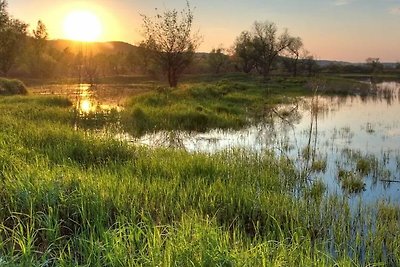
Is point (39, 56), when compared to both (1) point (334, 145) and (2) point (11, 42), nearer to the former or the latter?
(2) point (11, 42)

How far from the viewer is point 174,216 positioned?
22.0 feet

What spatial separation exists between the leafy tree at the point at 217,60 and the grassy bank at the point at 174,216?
86830 mm

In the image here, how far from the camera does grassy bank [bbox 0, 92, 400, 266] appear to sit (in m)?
4.96

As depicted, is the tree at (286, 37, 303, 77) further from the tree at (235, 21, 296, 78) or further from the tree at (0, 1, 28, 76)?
the tree at (0, 1, 28, 76)

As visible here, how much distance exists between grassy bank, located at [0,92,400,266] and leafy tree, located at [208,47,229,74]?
86830 mm

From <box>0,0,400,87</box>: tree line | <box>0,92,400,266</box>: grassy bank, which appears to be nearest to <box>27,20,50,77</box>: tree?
<box>0,0,400,87</box>: tree line

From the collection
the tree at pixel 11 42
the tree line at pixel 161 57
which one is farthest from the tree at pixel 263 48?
the tree at pixel 11 42

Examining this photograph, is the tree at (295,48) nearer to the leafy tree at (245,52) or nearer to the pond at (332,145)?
the leafy tree at (245,52)

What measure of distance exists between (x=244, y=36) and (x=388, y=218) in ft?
286

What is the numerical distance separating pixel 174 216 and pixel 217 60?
9175 cm

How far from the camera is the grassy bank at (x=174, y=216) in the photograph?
4.96m

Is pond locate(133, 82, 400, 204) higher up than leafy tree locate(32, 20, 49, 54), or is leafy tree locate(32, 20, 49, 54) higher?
leafy tree locate(32, 20, 49, 54)

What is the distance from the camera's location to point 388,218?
7762 mm

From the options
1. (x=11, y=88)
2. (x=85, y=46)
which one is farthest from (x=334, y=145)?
(x=11, y=88)
